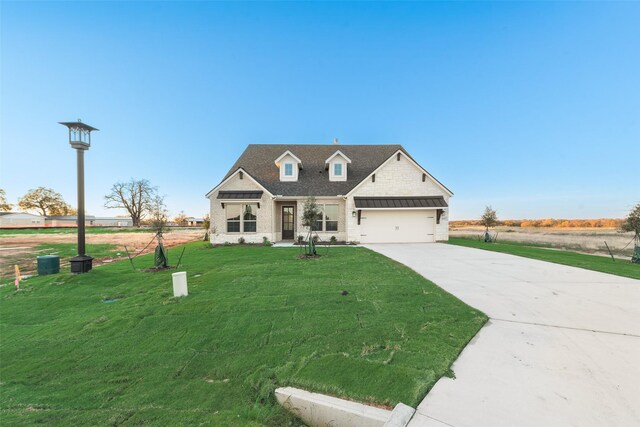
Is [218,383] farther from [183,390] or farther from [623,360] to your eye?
[623,360]

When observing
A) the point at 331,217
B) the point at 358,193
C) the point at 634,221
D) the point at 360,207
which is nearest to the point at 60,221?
the point at 331,217

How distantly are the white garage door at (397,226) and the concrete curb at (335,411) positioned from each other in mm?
13980

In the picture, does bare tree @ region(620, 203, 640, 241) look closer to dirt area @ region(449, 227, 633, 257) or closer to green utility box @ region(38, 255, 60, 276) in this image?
dirt area @ region(449, 227, 633, 257)

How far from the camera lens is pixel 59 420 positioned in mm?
2570

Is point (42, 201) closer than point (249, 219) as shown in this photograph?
No

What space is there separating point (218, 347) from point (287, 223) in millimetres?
14386

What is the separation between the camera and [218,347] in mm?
3834

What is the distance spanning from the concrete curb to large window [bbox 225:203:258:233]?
1443 centimetres

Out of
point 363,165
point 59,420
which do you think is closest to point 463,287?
point 59,420

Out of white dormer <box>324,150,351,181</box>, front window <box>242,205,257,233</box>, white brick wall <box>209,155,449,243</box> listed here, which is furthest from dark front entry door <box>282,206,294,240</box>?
white dormer <box>324,150,351,181</box>

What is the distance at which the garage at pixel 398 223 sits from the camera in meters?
16.1

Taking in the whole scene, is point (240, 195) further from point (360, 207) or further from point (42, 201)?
point (42, 201)

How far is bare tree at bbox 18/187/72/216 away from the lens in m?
57.7

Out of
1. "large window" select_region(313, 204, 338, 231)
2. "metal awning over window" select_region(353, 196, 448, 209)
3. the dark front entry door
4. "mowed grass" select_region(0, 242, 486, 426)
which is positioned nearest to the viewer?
"mowed grass" select_region(0, 242, 486, 426)
